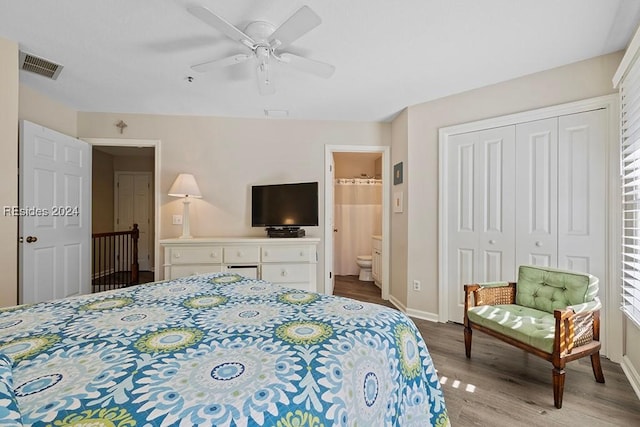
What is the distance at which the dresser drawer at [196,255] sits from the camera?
3092mm

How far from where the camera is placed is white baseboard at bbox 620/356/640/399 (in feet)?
5.94

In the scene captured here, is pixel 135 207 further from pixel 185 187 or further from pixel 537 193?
pixel 537 193

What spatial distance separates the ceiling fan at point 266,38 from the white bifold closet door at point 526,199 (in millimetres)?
1777

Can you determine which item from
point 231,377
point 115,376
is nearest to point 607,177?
point 231,377

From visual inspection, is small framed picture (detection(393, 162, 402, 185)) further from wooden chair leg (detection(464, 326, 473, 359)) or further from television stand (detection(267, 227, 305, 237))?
wooden chair leg (detection(464, 326, 473, 359))

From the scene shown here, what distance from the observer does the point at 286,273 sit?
317cm

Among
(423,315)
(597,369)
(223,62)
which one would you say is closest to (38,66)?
(223,62)

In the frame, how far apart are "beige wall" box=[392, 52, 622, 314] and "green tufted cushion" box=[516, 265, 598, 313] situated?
0.87 meters

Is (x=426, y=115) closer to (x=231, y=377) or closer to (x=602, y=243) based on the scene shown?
(x=602, y=243)

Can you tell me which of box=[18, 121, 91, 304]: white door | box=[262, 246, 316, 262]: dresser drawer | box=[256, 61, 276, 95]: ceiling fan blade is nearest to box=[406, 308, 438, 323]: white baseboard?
box=[262, 246, 316, 262]: dresser drawer

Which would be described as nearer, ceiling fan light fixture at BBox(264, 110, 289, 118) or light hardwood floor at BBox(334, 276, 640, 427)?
light hardwood floor at BBox(334, 276, 640, 427)

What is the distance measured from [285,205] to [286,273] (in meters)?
0.80

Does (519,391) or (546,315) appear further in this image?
(546,315)

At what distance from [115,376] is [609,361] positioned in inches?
121
